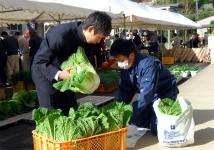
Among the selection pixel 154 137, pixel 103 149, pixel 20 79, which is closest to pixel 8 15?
pixel 20 79

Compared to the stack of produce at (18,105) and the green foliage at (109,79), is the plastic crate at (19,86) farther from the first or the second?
the green foliage at (109,79)

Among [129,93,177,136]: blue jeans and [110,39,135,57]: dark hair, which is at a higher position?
[110,39,135,57]: dark hair

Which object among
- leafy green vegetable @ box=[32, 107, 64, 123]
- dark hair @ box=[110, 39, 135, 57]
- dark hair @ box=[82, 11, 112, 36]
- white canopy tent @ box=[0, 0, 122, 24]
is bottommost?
leafy green vegetable @ box=[32, 107, 64, 123]

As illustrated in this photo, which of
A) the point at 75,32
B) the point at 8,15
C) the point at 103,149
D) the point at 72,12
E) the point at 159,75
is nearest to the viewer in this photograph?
the point at 103,149

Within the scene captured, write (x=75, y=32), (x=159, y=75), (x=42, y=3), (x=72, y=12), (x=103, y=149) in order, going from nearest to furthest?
(x=103, y=149) → (x=75, y=32) → (x=159, y=75) → (x=42, y=3) → (x=72, y=12)

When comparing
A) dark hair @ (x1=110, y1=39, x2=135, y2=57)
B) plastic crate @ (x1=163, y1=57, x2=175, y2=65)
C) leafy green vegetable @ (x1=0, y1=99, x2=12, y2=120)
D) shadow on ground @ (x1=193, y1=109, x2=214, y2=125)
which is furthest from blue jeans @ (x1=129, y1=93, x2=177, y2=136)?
plastic crate @ (x1=163, y1=57, x2=175, y2=65)

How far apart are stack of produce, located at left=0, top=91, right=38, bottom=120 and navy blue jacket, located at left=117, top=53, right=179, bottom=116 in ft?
9.48

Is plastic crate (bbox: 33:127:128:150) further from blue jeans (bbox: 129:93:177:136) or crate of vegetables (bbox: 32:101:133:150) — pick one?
blue jeans (bbox: 129:93:177:136)

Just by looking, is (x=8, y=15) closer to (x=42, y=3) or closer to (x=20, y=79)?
(x=20, y=79)

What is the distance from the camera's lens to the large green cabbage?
2.63 m

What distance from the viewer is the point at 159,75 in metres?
3.80

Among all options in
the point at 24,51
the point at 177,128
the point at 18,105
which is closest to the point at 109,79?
the point at 18,105

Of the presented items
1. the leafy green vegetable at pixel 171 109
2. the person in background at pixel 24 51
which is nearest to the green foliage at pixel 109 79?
the person in background at pixel 24 51

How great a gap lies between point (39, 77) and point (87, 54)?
0.63 metres
